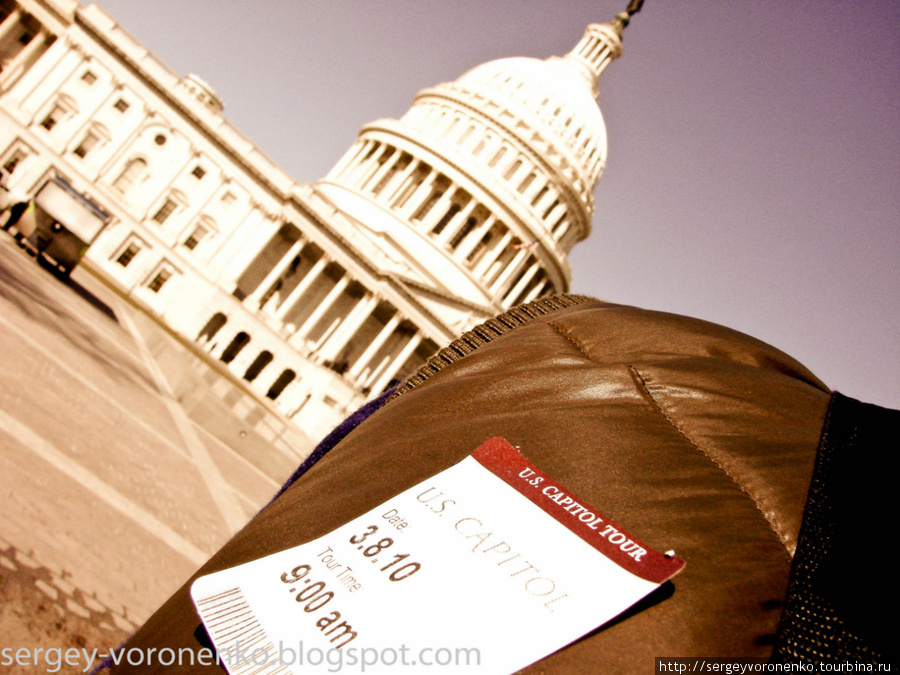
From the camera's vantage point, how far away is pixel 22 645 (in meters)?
2.90

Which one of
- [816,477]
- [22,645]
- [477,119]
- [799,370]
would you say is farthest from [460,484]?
[477,119]

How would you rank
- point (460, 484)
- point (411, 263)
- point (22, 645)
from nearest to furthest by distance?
point (460, 484), point (22, 645), point (411, 263)

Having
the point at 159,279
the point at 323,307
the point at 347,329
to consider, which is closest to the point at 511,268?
the point at 347,329

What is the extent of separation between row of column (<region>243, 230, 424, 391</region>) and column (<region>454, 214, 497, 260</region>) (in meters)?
8.85

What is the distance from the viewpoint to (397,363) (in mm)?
36906

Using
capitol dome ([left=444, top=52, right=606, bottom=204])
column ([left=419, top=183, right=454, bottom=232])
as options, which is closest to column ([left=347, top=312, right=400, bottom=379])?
column ([left=419, top=183, right=454, bottom=232])

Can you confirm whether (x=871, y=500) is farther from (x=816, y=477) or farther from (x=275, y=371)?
(x=275, y=371)

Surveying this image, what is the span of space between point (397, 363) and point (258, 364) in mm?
8093

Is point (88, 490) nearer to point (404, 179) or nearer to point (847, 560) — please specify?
point (847, 560)

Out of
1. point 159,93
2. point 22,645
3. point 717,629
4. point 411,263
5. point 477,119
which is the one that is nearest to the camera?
point 717,629

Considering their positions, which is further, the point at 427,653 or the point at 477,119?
the point at 477,119

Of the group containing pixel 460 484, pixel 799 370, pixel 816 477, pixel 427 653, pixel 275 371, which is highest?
pixel 799 370

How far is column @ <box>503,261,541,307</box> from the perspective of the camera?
47000 mm

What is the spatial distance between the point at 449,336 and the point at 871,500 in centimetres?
3626
